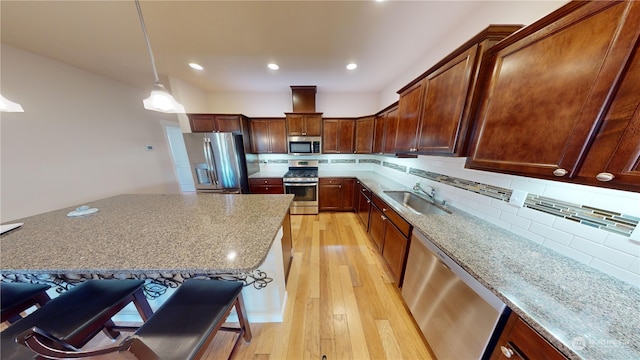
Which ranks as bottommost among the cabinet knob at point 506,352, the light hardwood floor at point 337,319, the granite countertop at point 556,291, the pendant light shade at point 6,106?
the light hardwood floor at point 337,319

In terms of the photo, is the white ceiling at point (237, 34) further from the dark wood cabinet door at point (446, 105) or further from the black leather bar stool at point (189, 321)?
the black leather bar stool at point (189, 321)

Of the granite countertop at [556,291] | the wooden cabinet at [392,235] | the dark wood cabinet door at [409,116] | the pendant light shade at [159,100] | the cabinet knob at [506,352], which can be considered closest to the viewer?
the granite countertop at [556,291]

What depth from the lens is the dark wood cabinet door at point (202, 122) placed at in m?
3.15

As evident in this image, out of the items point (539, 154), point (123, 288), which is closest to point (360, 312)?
point (539, 154)

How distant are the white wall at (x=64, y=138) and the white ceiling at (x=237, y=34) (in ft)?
1.04

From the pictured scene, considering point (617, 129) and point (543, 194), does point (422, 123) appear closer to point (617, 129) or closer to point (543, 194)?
point (543, 194)

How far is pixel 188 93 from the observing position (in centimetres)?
303

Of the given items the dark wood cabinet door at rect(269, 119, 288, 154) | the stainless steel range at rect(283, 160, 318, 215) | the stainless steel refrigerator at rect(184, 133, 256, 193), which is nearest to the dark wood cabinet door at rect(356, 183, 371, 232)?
the stainless steel range at rect(283, 160, 318, 215)

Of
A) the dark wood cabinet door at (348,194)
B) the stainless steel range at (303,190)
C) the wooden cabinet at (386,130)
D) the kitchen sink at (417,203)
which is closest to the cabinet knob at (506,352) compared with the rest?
the kitchen sink at (417,203)

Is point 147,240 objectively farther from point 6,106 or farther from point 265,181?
point 265,181

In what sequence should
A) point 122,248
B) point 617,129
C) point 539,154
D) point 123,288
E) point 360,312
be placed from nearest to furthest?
point 617,129 → point 539,154 → point 122,248 → point 123,288 → point 360,312

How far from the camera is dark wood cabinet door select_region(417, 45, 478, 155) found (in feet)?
3.94

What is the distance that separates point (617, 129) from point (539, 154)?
0.22m

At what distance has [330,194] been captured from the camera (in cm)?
340
